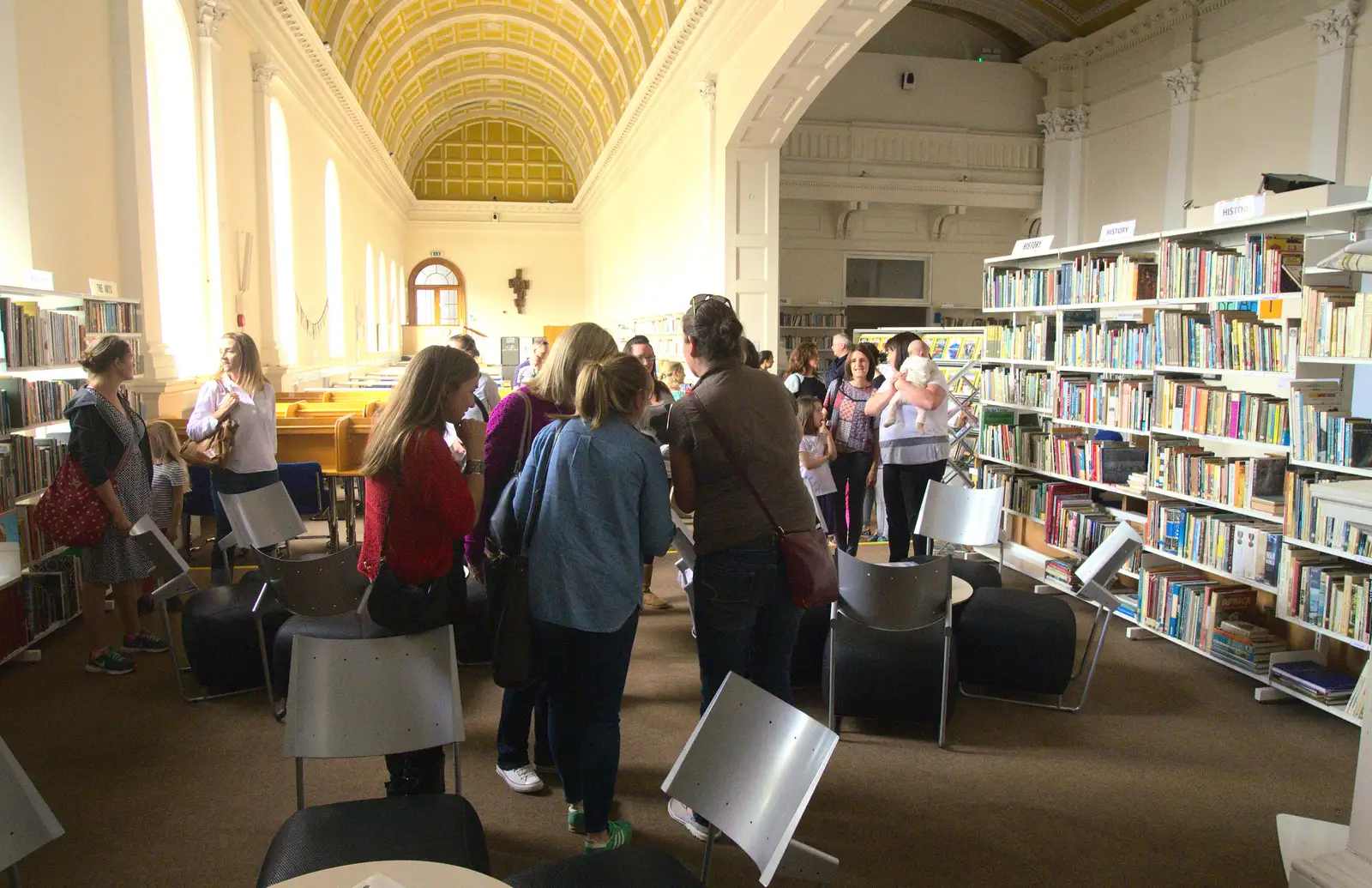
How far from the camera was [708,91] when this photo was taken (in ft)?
36.0

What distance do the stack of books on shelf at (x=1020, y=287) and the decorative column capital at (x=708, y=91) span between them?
5.01 metres

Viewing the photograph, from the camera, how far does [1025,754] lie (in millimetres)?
3830

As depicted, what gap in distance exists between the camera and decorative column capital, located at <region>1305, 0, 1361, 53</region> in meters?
10.1

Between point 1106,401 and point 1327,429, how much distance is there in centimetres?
162

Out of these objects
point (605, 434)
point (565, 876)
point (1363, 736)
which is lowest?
point (565, 876)

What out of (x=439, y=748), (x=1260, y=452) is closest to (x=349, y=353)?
(x=1260, y=452)

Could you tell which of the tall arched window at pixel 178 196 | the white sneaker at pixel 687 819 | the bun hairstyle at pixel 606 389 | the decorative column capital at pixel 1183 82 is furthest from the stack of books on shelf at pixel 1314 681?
the decorative column capital at pixel 1183 82

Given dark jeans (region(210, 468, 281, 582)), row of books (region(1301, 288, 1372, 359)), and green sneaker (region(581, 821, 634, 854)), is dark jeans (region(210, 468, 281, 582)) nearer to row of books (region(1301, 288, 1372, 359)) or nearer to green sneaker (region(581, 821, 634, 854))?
green sneaker (region(581, 821, 634, 854))

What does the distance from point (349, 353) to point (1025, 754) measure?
15.8 m

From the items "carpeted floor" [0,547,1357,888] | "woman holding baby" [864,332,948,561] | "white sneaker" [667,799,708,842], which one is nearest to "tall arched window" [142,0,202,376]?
"carpeted floor" [0,547,1357,888]

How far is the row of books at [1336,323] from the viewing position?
4000 millimetres

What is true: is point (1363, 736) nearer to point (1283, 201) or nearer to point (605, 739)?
point (605, 739)

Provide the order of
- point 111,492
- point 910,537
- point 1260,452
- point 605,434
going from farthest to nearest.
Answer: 1. point 1260,452
2. point 910,537
3. point 111,492
4. point 605,434

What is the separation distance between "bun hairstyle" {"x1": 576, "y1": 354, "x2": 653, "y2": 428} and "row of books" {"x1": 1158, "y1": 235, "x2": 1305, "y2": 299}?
11.7 ft
